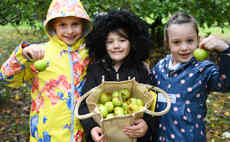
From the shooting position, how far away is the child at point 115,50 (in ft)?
6.61

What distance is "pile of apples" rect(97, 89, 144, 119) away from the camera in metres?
1.66

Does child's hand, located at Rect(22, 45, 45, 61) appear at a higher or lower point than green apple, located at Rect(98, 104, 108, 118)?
higher

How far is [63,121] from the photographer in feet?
6.73

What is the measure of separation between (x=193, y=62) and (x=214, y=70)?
0.18 meters

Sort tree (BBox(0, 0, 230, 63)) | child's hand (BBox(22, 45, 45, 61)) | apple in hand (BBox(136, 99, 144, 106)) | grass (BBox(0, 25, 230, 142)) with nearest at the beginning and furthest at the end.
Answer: apple in hand (BBox(136, 99, 144, 106)) → child's hand (BBox(22, 45, 45, 61)) → tree (BBox(0, 0, 230, 63)) → grass (BBox(0, 25, 230, 142))

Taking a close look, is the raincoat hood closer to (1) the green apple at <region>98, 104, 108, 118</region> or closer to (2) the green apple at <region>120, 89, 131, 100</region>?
(2) the green apple at <region>120, 89, 131, 100</region>

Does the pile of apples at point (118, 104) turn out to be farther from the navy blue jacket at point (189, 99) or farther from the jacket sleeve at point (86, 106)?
the navy blue jacket at point (189, 99)

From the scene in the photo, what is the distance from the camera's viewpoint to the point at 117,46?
199 cm

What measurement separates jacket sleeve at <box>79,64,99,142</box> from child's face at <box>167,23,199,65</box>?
730 millimetres

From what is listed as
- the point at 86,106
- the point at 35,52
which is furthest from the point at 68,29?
the point at 86,106

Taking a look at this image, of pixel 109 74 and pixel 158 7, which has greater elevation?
pixel 158 7

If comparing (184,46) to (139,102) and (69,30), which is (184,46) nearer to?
(139,102)

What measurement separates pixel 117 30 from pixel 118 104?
2.27ft

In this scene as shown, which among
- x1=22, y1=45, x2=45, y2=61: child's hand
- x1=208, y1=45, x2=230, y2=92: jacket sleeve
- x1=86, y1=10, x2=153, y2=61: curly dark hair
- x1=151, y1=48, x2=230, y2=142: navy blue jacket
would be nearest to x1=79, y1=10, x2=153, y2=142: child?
x1=86, y1=10, x2=153, y2=61: curly dark hair
